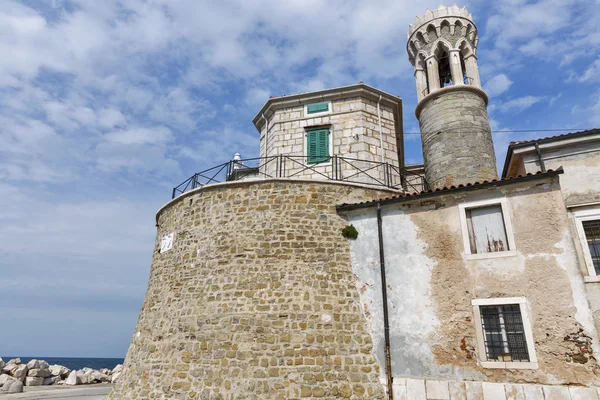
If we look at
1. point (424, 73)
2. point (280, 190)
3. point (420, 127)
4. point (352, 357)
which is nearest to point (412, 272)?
point (352, 357)

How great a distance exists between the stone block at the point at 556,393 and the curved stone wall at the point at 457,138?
6724 mm

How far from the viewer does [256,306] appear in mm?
10219

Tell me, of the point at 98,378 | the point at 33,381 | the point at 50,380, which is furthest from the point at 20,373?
the point at 98,378

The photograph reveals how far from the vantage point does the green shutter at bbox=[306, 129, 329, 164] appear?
15.2 metres

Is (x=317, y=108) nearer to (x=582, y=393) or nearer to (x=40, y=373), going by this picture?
(x=582, y=393)

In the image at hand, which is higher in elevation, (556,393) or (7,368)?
(556,393)

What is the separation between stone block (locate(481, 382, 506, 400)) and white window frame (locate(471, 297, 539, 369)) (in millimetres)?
353

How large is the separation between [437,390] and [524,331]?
222 cm

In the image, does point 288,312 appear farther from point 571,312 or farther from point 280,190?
point 571,312

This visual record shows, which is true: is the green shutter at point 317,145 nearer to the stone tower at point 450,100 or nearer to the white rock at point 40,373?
the stone tower at point 450,100

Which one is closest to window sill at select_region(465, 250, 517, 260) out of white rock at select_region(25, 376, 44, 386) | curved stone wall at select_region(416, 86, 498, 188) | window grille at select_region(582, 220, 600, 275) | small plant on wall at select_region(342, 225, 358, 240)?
window grille at select_region(582, 220, 600, 275)

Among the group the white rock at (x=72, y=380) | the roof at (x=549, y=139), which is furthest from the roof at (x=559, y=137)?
the white rock at (x=72, y=380)

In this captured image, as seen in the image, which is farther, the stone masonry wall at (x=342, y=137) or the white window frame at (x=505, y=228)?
the stone masonry wall at (x=342, y=137)

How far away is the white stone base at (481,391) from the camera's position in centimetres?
777
